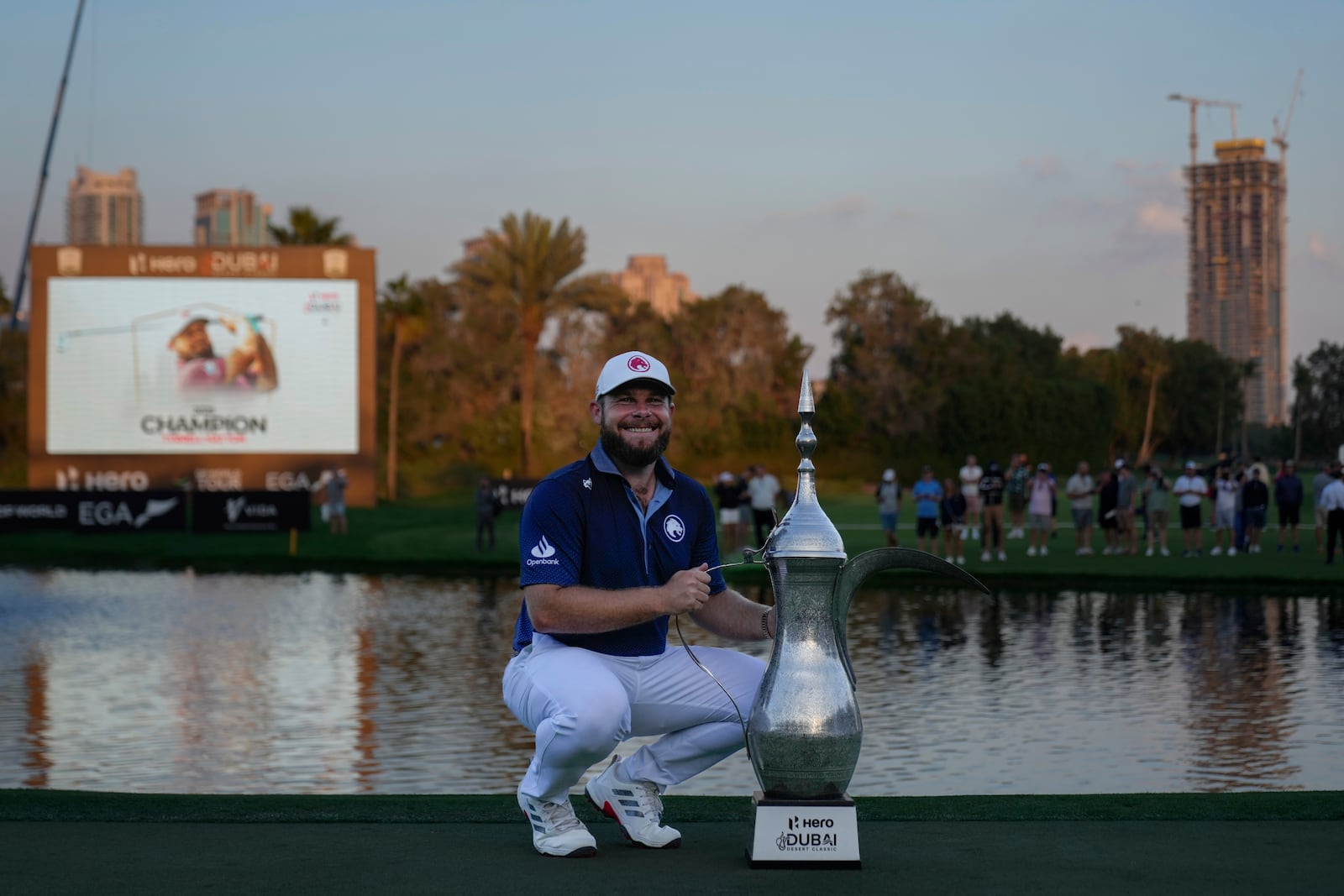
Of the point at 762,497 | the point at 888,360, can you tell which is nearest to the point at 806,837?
the point at 762,497

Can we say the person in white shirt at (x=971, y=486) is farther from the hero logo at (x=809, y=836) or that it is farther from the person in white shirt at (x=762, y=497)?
the hero logo at (x=809, y=836)

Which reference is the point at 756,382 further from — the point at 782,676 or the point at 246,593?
the point at 782,676

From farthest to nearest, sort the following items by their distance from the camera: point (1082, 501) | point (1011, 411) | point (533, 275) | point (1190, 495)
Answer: point (1011, 411), point (533, 275), point (1082, 501), point (1190, 495)

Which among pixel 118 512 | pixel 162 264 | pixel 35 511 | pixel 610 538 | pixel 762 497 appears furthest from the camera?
pixel 162 264

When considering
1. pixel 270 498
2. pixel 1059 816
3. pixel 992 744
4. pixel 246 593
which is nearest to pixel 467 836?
pixel 1059 816

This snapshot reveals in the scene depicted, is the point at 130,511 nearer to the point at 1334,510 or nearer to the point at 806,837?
the point at 1334,510

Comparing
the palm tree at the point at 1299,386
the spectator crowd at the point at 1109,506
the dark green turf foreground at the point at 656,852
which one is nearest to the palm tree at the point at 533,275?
the spectator crowd at the point at 1109,506

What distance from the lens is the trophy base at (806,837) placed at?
16.0 feet

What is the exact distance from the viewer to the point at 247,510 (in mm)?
35938

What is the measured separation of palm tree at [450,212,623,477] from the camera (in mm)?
57281

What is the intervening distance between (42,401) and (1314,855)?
47.2 metres

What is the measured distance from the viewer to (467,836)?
18.3ft

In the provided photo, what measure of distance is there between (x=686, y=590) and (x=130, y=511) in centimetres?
3380

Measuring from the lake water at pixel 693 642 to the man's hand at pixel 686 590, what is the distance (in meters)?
3.54
